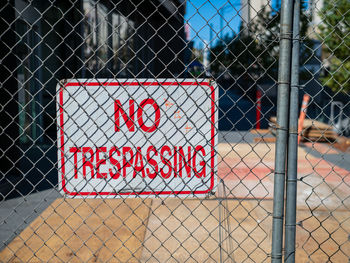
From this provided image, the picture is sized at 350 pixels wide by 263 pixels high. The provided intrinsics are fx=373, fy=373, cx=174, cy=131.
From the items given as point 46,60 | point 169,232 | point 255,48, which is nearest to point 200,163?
point 169,232

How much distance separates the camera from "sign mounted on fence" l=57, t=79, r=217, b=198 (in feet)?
7.32

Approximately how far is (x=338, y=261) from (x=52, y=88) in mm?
9424

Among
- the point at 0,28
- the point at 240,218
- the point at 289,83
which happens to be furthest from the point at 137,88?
the point at 0,28

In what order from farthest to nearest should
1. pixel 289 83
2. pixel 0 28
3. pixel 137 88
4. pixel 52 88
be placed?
pixel 52 88
pixel 0 28
pixel 137 88
pixel 289 83

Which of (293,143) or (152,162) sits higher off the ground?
(293,143)

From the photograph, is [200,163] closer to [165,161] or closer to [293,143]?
[165,161]

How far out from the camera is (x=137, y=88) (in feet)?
7.31

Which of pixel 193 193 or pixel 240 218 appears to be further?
pixel 240 218

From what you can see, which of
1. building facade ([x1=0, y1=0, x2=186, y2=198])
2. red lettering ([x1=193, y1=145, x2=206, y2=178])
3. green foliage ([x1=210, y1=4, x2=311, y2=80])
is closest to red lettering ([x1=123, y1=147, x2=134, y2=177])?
red lettering ([x1=193, y1=145, x2=206, y2=178])

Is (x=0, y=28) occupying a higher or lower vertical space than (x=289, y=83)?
higher

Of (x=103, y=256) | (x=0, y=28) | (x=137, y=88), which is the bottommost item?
(x=103, y=256)

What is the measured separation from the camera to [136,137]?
228 centimetres

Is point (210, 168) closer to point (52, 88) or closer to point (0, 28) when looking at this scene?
point (0, 28)

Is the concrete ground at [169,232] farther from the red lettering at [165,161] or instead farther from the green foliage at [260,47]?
the green foliage at [260,47]
